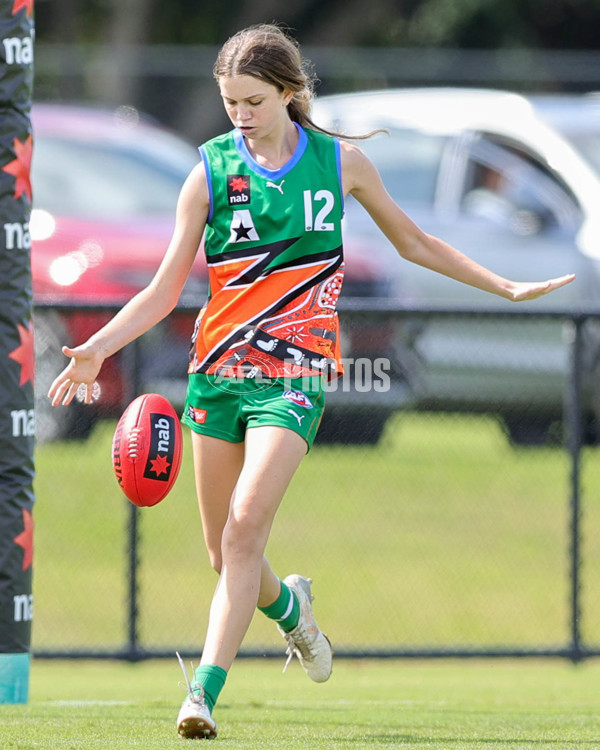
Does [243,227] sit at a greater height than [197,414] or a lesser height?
greater

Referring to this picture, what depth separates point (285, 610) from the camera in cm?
550

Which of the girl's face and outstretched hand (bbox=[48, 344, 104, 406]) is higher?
the girl's face

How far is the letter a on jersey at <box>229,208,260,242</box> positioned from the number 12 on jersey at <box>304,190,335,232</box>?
184mm

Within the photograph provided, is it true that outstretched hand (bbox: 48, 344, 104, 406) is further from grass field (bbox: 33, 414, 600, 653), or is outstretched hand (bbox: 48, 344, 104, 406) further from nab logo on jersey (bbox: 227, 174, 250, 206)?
grass field (bbox: 33, 414, 600, 653)

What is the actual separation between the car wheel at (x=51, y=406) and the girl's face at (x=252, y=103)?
12.6 feet

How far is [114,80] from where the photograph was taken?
1639 cm

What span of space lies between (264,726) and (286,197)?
196 cm

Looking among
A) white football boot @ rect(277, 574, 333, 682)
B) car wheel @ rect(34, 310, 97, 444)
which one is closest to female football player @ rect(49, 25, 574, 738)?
white football boot @ rect(277, 574, 333, 682)

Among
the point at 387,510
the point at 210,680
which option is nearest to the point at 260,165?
the point at 210,680

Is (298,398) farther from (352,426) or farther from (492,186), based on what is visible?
(492,186)

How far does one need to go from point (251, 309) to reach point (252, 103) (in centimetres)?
69

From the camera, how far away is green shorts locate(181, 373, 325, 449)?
5.06 meters

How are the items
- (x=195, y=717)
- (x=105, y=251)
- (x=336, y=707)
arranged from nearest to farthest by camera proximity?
(x=195, y=717) → (x=336, y=707) → (x=105, y=251)

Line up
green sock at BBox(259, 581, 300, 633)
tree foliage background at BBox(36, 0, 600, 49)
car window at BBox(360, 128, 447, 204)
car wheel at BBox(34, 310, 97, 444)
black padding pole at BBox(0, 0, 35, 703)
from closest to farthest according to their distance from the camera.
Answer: green sock at BBox(259, 581, 300, 633)
black padding pole at BBox(0, 0, 35, 703)
car wheel at BBox(34, 310, 97, 444)
car window at BBox(360, 128, 447, 204)
tree foliage background at BBox(36, 0, 600, 49)
